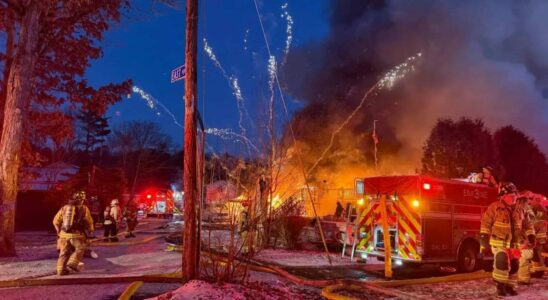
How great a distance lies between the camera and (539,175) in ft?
134

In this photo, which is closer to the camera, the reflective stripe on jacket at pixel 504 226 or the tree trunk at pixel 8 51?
the reflective stripe on jacket at pixel 504 226

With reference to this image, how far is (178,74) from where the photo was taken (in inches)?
279

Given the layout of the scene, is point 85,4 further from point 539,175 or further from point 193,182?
point 539,175

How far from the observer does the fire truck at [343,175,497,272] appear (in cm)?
998

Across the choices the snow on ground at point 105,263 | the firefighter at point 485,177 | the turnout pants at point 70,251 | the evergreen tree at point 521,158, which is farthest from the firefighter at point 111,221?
the evergreen tree at point 521,158

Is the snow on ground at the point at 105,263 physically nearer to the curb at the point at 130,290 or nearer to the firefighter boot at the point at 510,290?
the curb at the point at 130,290

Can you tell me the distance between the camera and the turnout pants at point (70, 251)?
9.05m

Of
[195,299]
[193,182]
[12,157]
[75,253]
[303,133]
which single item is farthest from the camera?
[303,133]

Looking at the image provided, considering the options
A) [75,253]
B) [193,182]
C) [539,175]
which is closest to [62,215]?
[75,253]

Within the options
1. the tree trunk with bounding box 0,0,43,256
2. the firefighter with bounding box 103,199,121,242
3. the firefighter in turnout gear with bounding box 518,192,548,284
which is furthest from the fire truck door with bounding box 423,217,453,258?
the firefighter with bounding box 103,199,121,242

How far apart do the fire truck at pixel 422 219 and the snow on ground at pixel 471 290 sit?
1256mm

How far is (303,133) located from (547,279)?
23259 mm

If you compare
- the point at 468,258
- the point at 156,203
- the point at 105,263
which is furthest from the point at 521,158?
the point at 105,263

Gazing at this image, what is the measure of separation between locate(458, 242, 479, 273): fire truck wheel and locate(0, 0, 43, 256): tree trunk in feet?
34.3
